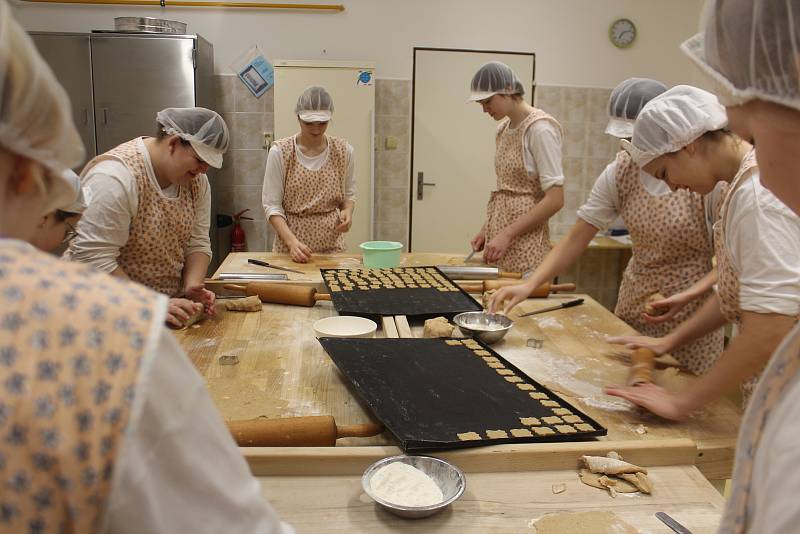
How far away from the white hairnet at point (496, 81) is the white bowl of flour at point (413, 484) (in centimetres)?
237

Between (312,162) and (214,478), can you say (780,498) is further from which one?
(312,162)

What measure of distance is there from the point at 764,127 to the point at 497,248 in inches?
98.8

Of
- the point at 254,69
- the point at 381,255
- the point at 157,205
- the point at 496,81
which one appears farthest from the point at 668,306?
the point at 254,69

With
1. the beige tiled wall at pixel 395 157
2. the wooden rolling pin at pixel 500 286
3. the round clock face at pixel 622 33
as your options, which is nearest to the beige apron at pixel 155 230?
the wooden rolling pin at pixel 500 286

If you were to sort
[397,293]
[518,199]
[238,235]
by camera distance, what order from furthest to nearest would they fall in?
[238,235], [518,199], [397,293]

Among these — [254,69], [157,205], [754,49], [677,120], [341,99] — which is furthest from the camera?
[254,69]

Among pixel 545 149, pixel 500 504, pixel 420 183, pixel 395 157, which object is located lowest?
pixel 500 504

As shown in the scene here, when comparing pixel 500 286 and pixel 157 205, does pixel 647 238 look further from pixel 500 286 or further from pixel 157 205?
pixel 157 205

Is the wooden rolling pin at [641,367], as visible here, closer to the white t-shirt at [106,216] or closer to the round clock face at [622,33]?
the white t-shirt at [106,216]

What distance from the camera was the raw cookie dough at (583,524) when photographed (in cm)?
109

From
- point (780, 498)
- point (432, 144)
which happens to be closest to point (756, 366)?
point (780, 498)

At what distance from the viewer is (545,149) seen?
3121 millimetres

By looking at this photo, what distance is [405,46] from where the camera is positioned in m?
5.34

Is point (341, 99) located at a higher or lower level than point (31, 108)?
higher
